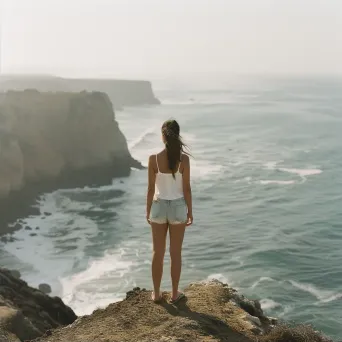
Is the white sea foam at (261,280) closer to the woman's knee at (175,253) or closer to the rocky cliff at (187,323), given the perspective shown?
the rocky cliff at (187,323)

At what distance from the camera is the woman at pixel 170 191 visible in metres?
6.32

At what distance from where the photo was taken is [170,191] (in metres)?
6.47

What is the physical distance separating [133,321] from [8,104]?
42725 millimetres

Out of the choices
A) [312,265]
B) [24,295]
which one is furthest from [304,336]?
[312,265]

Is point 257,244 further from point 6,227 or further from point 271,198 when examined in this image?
point 6,227

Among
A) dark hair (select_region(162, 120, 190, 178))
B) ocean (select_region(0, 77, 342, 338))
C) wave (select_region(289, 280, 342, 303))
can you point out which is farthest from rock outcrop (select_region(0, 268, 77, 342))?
wave (select_region(289, 280, 342, 303))

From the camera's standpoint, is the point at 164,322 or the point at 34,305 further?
the point at 34,305

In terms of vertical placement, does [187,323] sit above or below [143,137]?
above

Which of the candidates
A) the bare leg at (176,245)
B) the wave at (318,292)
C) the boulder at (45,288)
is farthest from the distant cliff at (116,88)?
the bare leg at (176,245)

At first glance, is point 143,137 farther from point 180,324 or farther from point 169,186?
point 180,324

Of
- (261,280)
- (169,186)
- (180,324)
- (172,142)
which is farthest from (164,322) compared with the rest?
(261,280)

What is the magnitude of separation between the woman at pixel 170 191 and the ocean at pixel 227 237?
10715mm

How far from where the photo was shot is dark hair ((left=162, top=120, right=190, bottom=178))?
627 centimetres

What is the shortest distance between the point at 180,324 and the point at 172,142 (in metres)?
2.37
